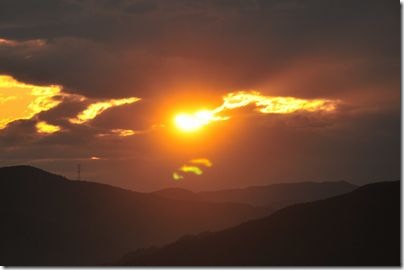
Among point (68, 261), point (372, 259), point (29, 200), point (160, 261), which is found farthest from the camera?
point (29, 200)

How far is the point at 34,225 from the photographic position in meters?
136

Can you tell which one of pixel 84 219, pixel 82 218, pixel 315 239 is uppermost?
pixel 82 218

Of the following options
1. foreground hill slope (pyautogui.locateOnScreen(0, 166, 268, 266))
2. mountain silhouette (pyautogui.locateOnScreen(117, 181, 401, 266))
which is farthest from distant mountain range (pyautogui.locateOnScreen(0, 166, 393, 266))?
mountain silhouette (pyautogui.locateOnScreen(117, 181, 401, 266))

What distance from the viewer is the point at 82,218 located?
496ft

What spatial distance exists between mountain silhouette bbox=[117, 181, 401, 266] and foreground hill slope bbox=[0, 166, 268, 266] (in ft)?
213

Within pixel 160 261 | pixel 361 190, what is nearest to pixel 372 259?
pixel 361 190

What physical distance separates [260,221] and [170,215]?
315 ft

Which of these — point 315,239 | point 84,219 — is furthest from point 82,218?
point 315,239

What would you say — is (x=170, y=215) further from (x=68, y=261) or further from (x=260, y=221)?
(x=260, y=221)

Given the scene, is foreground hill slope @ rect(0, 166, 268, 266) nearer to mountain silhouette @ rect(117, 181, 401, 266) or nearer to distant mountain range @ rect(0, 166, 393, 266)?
distant mountain range @ rect(0, 166, 393, 266)

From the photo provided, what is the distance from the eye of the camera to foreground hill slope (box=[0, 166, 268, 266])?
430 feet

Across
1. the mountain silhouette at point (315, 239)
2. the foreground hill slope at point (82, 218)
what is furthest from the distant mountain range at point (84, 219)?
the mountain silhouette at point (315, 239)

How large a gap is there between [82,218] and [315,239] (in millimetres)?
99000

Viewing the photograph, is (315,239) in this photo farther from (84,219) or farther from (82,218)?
(82,218)
